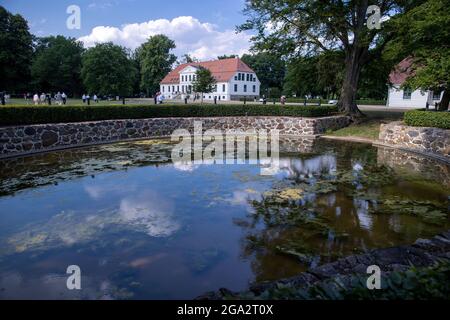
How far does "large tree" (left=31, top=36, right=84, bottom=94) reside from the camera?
183ft

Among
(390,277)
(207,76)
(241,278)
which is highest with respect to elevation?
(207,76)

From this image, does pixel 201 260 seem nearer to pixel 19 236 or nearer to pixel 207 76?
pixel 19 236

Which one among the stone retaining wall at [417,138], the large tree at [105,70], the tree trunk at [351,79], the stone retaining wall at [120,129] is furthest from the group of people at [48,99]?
the stone retaining wall at [417,138]

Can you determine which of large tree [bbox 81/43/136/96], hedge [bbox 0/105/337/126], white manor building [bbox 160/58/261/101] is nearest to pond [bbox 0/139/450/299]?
hedge [bbox 0/105/337/126]

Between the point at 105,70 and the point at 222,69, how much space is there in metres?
29.8

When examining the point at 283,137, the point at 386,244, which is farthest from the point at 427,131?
the point at 386,244

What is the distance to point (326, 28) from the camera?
2341 centimetres

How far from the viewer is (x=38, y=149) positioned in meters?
14.7

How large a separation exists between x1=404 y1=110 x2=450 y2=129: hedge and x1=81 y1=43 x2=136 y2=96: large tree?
41230mm

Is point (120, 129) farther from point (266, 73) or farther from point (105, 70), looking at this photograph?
point (266, 73)

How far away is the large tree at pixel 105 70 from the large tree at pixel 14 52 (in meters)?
12.9

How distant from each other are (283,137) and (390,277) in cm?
1836

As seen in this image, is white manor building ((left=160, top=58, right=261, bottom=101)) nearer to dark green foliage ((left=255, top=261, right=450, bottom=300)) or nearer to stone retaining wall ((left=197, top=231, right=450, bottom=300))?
stone retaining wall ((left=197, top=231, right=450, bottom=300))

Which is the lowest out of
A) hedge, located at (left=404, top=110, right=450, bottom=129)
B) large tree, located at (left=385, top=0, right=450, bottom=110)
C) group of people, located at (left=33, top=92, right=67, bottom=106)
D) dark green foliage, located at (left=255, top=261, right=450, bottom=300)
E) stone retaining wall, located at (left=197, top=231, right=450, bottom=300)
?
stone retaining wall, located at (left=197, top=231, right=450, bottom=300)
